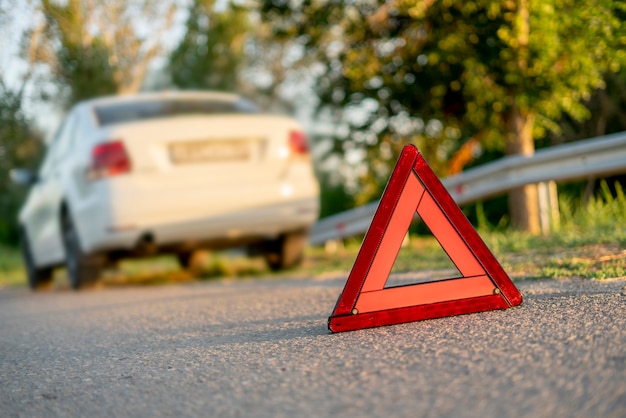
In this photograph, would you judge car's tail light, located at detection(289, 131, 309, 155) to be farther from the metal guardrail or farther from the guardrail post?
the guardrail post

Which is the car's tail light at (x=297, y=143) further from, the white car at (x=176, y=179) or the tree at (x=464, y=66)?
the tree at (x=464, y=66)

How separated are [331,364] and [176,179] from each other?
179 inches

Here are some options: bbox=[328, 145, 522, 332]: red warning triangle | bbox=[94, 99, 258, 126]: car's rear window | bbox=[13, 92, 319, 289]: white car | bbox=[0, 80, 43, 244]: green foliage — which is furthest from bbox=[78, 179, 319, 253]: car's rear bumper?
bbox=[0, 80, 43, 244]: green foliage

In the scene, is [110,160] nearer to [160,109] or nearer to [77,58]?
[160,109]

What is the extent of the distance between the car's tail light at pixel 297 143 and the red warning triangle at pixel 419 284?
3.99m

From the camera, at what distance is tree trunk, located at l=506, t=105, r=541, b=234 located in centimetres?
939

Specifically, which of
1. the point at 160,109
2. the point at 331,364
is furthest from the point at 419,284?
the point at 160,109

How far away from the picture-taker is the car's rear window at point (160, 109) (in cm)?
788

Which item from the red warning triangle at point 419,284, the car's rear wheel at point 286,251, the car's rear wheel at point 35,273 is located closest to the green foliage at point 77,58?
the car's rear wheel at point 35,273

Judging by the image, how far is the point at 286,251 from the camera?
8695mm

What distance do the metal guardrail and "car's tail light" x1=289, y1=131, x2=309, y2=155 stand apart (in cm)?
215

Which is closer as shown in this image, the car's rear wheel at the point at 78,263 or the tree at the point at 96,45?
the car's rear wheel at the point at 78,263

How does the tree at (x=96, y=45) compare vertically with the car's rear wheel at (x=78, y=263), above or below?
above

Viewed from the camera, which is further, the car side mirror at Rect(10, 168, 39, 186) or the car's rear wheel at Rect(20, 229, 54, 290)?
the car's rear wheel at Rect(20, 229, 54, 290)
